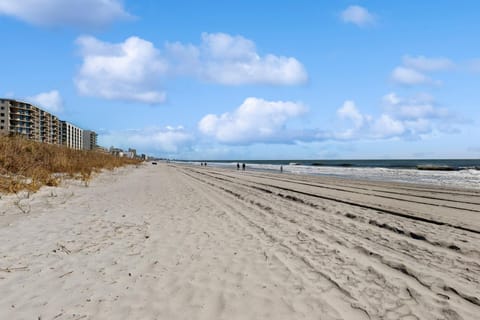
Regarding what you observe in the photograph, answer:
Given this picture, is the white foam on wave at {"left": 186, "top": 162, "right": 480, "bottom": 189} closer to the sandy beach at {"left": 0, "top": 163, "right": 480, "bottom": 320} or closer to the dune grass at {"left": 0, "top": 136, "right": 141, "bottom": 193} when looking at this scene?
the sandy beach at {"left": 0, "top": 163, "right": 480, "bottom": 320}

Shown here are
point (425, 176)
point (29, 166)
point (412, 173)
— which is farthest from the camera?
point (412, 173)

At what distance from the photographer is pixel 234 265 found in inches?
185

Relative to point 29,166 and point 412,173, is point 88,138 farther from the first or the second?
point 29,166

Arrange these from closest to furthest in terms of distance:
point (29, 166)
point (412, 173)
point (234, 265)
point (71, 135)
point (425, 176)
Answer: point (234, 265)
point (29, 166)
point (425, 176)
point (412, 173)
point (71, 135)

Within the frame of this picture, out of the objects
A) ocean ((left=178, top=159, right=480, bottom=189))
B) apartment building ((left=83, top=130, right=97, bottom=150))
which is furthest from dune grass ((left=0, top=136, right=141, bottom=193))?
apartment building ((left=83, top=130, right=97, bottom=150))

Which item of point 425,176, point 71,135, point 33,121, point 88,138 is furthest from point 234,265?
point 88,138

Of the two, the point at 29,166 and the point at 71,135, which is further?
the point at 71,135

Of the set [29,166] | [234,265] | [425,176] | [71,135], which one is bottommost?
[234,265]

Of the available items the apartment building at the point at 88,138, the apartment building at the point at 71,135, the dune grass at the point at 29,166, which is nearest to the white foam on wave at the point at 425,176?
the dune grass at the point at 29,166

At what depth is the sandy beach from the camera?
340 cm

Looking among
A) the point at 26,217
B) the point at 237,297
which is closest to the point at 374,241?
the point at 237,297

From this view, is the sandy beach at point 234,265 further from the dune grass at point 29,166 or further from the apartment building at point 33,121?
the apartment building at point 33,121

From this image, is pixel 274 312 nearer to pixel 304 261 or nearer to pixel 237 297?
pixel 237 297

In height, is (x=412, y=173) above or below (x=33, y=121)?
below
